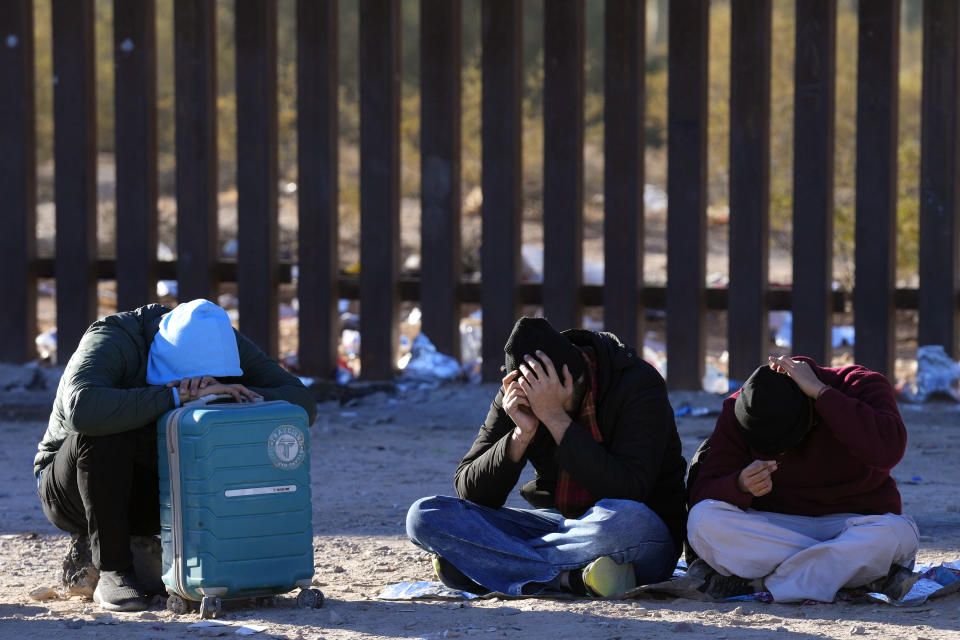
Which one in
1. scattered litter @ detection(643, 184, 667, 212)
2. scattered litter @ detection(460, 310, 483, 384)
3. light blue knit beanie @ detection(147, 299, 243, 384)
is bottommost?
scattered litter @ detection(460, 310, 483, 384)

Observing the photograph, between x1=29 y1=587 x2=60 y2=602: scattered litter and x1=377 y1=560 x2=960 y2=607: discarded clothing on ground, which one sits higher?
x1=377 y1=560 x2=960 y2=607: discarded clothing on ground

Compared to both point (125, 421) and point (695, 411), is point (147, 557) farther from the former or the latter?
point (695, 411)

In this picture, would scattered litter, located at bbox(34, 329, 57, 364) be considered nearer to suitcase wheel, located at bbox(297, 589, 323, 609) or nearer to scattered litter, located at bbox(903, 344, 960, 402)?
scattered litter, located at bbox(903, 344, 960, 402)

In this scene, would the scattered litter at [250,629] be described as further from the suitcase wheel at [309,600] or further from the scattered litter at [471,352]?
the scattered litter at [471,352]

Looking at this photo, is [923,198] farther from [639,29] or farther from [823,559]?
[823,559]

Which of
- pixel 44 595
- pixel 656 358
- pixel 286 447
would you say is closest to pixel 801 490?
pixel 286 447

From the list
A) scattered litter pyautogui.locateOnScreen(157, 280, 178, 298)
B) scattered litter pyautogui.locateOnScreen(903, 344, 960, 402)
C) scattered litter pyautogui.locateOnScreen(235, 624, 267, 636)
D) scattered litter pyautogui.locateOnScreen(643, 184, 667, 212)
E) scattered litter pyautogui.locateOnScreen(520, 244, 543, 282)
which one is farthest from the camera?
scattered litter pyautogui.locateOnScreen(643, 184, 667, 212)

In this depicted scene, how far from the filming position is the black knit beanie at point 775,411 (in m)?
3.77

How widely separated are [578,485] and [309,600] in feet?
2.79

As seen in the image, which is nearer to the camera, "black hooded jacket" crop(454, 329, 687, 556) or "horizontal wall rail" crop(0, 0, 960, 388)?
"black hooded jacket" crop(454, 329, 687, 556)

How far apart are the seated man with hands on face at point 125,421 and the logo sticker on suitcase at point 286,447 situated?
23 centimetres

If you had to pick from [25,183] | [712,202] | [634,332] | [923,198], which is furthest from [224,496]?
[712,202]

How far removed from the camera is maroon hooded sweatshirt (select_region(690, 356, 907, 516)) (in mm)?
3771

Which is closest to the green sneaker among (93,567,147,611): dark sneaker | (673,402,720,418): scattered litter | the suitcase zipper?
the suitcase zipper
